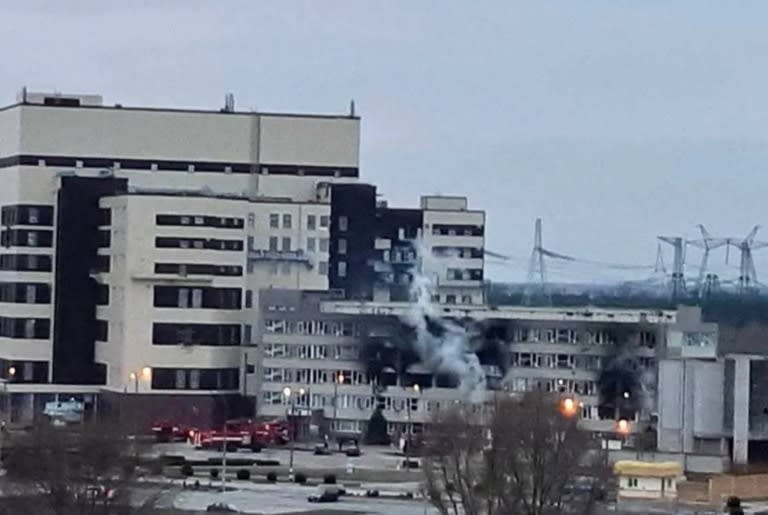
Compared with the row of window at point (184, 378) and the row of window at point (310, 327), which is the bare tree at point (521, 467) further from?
the row of window at point (184, 378)

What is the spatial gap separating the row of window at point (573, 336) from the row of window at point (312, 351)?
149 inches

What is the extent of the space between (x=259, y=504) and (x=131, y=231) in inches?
781

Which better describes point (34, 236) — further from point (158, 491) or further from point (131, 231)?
point (158, 491)

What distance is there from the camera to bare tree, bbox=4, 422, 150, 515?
3494cm

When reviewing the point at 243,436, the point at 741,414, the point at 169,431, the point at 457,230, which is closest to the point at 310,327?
the point at 243,436

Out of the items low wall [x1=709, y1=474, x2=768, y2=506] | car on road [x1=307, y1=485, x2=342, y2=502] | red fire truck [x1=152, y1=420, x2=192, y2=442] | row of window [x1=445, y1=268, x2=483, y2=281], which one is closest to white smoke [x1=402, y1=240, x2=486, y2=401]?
red fire truck [x1=152, y1=420, x2=192, y2=442]

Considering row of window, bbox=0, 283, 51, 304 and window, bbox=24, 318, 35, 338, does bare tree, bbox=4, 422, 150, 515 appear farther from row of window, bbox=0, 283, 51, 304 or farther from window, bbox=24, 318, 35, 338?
window, bbox=24, 318, 35, 338

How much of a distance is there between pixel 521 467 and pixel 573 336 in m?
22.5

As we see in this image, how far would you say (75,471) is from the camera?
117 ft

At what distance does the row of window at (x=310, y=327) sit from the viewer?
61.9 m

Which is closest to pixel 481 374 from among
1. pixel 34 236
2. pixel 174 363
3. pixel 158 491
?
pixel 174 363

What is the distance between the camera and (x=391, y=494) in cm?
4734

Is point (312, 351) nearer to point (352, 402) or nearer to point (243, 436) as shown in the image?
point (352, 402)

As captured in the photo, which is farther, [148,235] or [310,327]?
[148,235]
